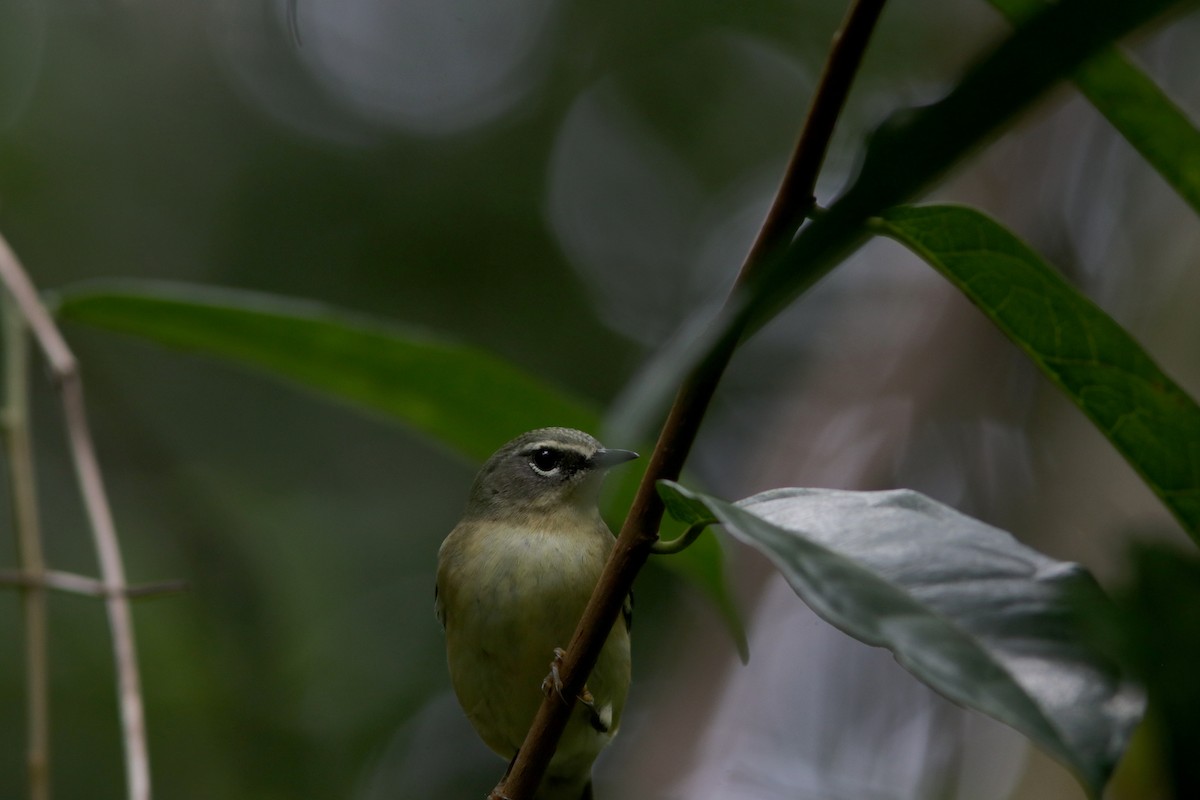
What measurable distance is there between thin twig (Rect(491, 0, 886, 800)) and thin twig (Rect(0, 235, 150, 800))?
995 mm

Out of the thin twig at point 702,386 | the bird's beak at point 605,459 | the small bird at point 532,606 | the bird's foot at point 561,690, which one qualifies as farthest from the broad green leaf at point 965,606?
the bird's beak at point 605,459

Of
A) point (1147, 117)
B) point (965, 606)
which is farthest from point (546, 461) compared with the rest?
point (965, 606)

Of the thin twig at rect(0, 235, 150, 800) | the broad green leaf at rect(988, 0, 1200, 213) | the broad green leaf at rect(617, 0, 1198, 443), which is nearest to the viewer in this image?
the broad green leaf at rect(617, 0, 1198, 443)

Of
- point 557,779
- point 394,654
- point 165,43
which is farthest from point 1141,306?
point 165,43

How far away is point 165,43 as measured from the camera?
39.5 feet

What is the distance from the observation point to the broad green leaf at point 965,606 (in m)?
1.15

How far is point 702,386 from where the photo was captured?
1772 mm

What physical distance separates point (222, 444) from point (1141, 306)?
771cm

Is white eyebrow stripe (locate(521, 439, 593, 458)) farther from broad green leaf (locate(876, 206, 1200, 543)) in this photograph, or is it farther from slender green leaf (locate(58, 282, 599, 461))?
broad green leaf (locate(876, 206, 1200, 543))

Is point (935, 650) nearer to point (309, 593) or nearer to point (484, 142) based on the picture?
point (309, 593)

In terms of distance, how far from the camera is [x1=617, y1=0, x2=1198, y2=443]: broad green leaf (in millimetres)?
1059

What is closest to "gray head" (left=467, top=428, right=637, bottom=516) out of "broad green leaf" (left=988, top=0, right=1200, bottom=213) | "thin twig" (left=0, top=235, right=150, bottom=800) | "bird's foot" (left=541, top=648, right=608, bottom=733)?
"bird's foot" (left=541, top=648, right=608, bottom=733)

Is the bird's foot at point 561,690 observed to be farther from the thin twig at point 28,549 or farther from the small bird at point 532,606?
the thin twig at point 28,549

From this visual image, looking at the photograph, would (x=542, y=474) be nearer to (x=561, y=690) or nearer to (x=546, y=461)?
(x=546, y=461)
